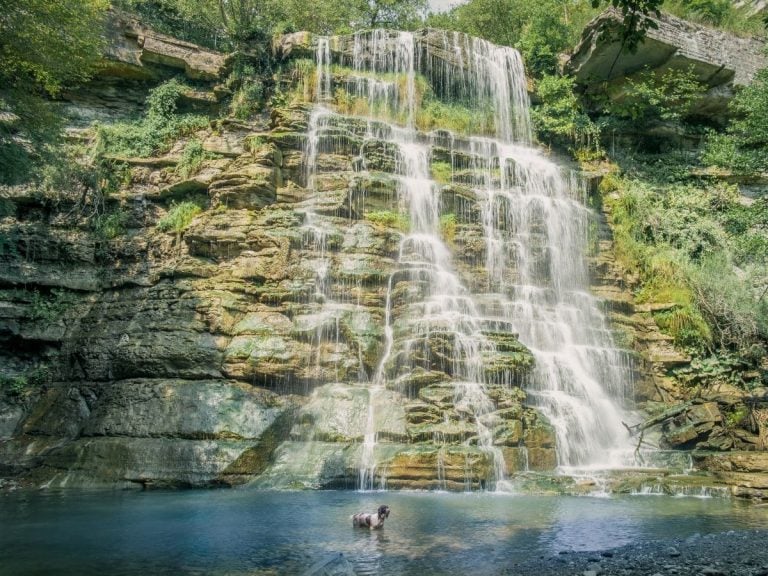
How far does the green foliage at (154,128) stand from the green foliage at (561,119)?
532 inches

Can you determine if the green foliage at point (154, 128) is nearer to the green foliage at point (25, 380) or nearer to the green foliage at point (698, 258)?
the green foliage at point (25, 380)

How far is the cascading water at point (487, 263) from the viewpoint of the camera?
1300 cm

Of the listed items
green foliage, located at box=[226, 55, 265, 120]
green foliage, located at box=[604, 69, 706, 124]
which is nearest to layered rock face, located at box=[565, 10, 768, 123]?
green foliage, located at box=[604, 69, 706, 124]

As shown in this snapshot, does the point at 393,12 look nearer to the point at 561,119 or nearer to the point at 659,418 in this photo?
the point at 561,119

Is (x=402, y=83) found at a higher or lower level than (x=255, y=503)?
higher

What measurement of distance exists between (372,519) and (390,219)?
36.8 ft

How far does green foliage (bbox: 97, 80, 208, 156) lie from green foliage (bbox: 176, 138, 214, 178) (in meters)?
2.00

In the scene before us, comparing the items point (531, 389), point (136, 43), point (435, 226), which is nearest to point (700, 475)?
point (531, 389)

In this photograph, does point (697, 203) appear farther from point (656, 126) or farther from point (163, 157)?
point (163, 157)

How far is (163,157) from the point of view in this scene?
19.7 metres

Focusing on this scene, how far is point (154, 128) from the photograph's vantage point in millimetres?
21031

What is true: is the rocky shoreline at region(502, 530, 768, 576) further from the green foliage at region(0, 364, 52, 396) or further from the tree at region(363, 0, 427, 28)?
the tree at region(363, 0, 427, 28)

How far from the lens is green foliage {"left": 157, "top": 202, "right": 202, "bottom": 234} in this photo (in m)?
17.1

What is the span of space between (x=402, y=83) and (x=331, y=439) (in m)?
15.6
